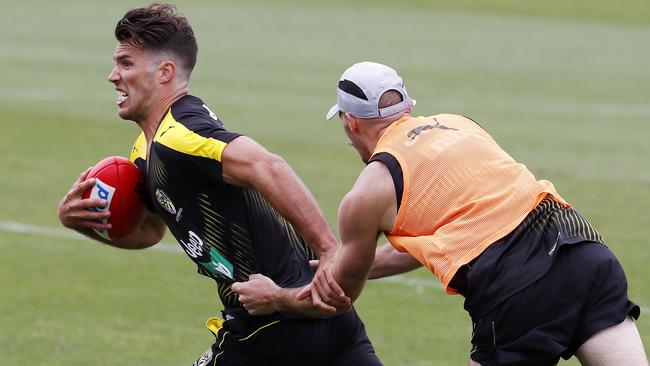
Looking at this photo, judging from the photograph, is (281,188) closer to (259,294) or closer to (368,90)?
(259,294)

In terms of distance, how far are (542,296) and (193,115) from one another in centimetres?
192

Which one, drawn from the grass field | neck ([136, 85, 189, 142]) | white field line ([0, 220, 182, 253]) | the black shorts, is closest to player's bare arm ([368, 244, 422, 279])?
the black shorts

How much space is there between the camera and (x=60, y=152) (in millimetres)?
18875

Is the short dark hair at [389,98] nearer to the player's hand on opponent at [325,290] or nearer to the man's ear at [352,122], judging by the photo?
the man's ear at [352,122]

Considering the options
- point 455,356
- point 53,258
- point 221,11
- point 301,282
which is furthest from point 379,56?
point 301,282

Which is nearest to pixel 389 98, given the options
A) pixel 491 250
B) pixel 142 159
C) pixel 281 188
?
pixel 281 188

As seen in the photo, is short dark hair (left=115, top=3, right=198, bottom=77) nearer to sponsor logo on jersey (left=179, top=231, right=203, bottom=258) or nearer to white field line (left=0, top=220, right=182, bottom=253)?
sponsor logo on jersey (left=179, top=231, right=203, bottom=258)

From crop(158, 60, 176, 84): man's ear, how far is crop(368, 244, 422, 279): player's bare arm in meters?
1.47

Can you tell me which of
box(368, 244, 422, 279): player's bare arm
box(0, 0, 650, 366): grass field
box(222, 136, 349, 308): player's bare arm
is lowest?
box(0, 0, 650, 366): grass field

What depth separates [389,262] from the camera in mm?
7738

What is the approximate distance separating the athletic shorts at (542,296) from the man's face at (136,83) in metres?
1.93

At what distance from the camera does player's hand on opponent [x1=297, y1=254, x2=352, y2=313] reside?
6734mm

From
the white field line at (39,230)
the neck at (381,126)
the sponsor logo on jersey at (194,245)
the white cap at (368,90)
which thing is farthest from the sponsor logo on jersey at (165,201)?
the white field line at (39,230)

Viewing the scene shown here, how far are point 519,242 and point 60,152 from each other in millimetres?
13009
